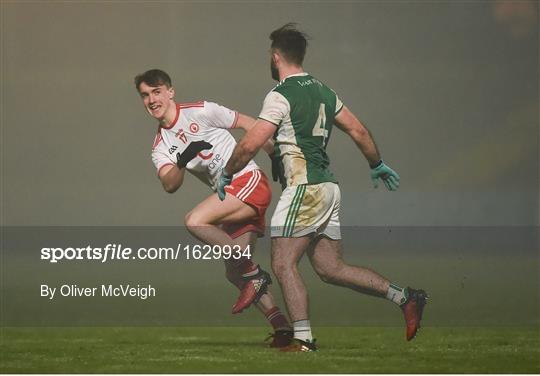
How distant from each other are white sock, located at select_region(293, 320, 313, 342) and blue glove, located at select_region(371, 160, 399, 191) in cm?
135

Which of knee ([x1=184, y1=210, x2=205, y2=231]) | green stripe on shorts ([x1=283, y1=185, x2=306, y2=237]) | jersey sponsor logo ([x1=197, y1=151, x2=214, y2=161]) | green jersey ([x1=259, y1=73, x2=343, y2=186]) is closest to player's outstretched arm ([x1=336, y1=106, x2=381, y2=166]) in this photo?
green jersey ([x1=259, y1=73, x2=343, y2=186])

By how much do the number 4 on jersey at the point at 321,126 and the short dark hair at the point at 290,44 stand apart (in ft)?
1.38

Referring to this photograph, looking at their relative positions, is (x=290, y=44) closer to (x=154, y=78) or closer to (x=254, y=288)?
(x=154, y=78)

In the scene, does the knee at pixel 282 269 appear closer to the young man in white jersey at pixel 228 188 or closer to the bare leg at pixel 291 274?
the bare leg at pixel 291 274

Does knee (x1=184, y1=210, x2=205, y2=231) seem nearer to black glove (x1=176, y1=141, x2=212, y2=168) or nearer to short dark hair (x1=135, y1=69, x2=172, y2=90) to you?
black glove (x1=176, y1=141, x2=212, y2=168)

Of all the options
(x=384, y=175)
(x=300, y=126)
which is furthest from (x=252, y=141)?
(x=384, y=175)

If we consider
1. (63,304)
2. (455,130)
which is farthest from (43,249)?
(455,130)

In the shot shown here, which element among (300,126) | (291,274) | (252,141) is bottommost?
(291,274)

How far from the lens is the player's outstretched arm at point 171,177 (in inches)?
364

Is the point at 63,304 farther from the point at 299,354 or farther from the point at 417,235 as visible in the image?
the point at 417,235

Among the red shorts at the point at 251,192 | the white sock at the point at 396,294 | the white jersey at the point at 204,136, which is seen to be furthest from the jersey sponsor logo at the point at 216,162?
the white sock at the point at 396,294

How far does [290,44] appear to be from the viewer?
8992 millimetres

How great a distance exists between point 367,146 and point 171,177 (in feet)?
5.23

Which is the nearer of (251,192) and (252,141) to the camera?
(252,141)
